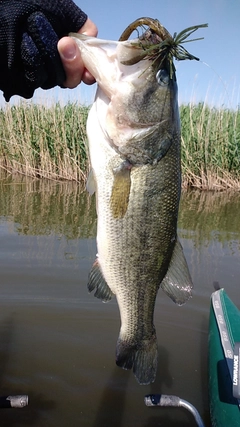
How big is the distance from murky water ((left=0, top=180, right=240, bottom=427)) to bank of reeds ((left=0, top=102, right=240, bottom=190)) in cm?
441

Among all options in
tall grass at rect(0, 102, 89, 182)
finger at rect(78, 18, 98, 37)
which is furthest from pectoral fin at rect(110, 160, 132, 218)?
tall grass at rect(0, 102, 89, 182)

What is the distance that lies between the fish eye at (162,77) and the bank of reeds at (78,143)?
906 cm

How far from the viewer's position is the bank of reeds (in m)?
11.1

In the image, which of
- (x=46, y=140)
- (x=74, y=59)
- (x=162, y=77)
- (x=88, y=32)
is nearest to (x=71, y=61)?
(x=74, y=59)

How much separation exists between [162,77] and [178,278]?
39.2 inches

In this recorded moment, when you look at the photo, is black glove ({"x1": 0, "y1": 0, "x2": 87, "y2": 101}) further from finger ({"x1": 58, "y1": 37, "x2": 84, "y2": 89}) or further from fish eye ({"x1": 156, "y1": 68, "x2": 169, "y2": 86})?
fish eye ({"x1": 156, "y1": 68, "x2": 169, "y2": 86})

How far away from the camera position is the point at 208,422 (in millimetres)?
3008

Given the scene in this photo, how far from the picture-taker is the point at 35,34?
183cm

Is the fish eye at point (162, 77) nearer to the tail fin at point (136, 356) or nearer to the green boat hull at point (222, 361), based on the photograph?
the tail fin at point (136, 356)

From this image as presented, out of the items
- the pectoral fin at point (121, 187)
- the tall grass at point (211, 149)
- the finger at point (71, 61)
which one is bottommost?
the pectoral fin at point (121, 187)

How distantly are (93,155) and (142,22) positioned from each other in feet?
2.01

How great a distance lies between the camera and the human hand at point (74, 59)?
71.3 inches

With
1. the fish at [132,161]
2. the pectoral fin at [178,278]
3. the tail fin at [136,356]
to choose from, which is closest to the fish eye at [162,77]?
the fish at [132,161]

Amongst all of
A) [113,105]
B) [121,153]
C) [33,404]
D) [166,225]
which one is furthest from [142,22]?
[33,404]
